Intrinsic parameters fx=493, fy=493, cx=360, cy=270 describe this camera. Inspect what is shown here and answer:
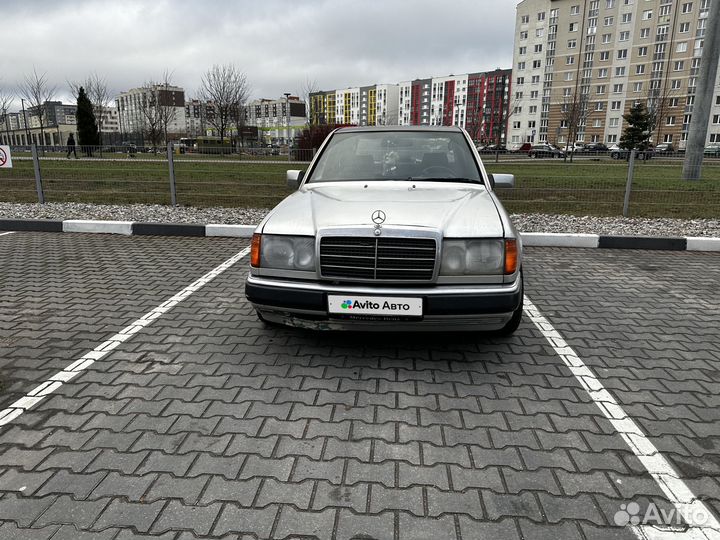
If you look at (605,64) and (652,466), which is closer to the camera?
(652,466)

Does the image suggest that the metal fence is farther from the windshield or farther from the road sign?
the windshield

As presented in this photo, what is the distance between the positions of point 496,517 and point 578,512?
0.35 metres

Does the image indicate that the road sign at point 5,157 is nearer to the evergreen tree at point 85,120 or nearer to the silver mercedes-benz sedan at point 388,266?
the silver mercedes-benz sedan at point 388,266

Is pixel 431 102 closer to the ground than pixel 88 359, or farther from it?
farther from it

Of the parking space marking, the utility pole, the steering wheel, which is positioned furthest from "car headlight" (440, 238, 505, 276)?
the utility pole

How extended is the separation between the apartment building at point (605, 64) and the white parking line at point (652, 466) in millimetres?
67204

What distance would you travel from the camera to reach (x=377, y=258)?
311 cm

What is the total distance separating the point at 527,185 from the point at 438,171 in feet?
27.6

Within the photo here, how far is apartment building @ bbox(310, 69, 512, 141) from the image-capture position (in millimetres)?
107062

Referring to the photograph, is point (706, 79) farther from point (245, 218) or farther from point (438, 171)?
point (438, 171)

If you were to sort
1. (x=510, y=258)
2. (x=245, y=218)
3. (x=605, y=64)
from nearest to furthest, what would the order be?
(x=510, y=258) → (x=245, y=218) → (x=605, y=64)

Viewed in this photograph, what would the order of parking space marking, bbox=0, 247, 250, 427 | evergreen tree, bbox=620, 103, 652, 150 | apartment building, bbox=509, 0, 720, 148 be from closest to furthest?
parking space marking, bbox=0, 247, 250, 427, evergreen tree, bbox=620, 103, 652, 150, apartment building, bbox=509, 0, 720, 148

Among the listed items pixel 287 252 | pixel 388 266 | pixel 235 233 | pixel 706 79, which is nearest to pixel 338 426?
pixel 388 266

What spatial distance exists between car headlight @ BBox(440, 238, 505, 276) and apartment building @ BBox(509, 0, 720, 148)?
6732 centimetres
